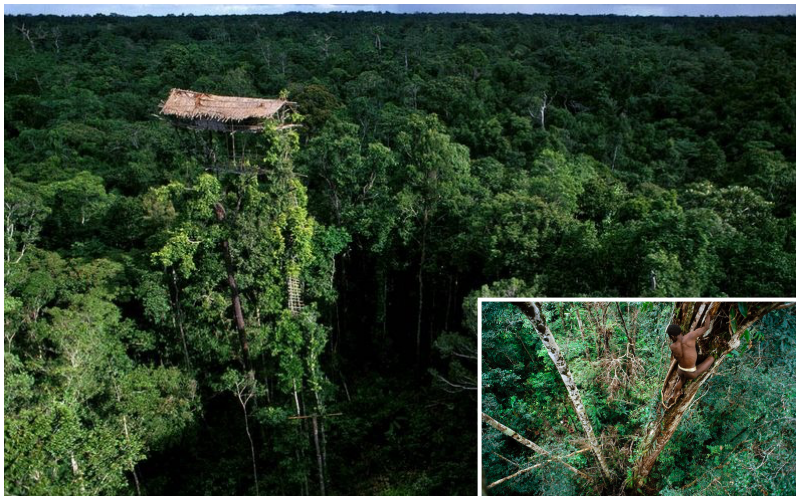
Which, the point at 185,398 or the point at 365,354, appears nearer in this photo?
the point at 185,398

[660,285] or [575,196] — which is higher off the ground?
[575,196]

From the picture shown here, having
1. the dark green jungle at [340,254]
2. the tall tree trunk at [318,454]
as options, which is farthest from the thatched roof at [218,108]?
the tall tree trunk at [318,454]

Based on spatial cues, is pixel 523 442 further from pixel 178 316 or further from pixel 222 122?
pixel 178 316

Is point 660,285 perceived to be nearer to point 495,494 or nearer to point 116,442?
point 495,494

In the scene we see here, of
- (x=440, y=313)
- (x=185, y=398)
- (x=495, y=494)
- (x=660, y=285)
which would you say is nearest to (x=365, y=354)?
(x=440, y=313)

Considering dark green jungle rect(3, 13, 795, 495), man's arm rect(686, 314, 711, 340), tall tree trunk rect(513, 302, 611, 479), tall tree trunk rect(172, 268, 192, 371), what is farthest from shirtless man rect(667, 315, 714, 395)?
tall tree trunk rect(172, 268, 192, 371)

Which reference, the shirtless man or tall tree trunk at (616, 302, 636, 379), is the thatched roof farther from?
the shirtless man

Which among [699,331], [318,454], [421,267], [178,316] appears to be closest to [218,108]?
[178,316]

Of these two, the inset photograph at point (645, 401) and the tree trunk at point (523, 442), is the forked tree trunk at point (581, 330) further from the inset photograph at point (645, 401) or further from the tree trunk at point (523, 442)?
the tree trunk at point (523, 442)
